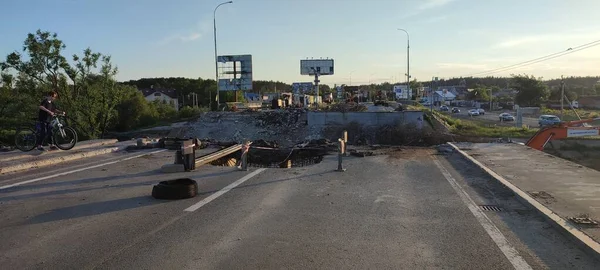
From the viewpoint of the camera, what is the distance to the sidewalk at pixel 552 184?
7559 millimetres

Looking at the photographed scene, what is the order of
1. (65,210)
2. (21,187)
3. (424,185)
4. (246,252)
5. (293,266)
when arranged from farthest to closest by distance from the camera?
(424,185), (21,187), (65,210), (246,252), (293,266)

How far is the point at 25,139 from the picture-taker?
1501 cm

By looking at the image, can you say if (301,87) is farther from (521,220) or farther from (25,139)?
(521,220)

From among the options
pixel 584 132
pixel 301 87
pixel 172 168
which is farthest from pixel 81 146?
pixel 301 87

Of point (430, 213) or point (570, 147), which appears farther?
point (570, 147)

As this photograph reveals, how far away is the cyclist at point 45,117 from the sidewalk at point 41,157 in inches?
18.7

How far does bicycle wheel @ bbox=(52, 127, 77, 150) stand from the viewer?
15312mm

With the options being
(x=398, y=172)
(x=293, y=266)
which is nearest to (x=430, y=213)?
(x=293, y=266)

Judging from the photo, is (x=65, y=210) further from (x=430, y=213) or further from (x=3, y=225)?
(x=430, y=213)

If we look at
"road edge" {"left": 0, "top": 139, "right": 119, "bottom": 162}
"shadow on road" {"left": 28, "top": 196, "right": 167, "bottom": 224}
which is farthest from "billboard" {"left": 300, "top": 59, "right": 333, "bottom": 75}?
"shadow on road" {"left": 28, "top": 196, "right": 167, "bottom": 224}

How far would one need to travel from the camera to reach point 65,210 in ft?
26.3

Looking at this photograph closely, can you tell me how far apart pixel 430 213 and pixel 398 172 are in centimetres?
541

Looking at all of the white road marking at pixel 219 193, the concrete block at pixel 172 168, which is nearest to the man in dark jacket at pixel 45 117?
the concrete block at pixel 172 168

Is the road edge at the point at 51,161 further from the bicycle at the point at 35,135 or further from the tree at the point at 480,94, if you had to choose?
the tree at the point at 480,94
